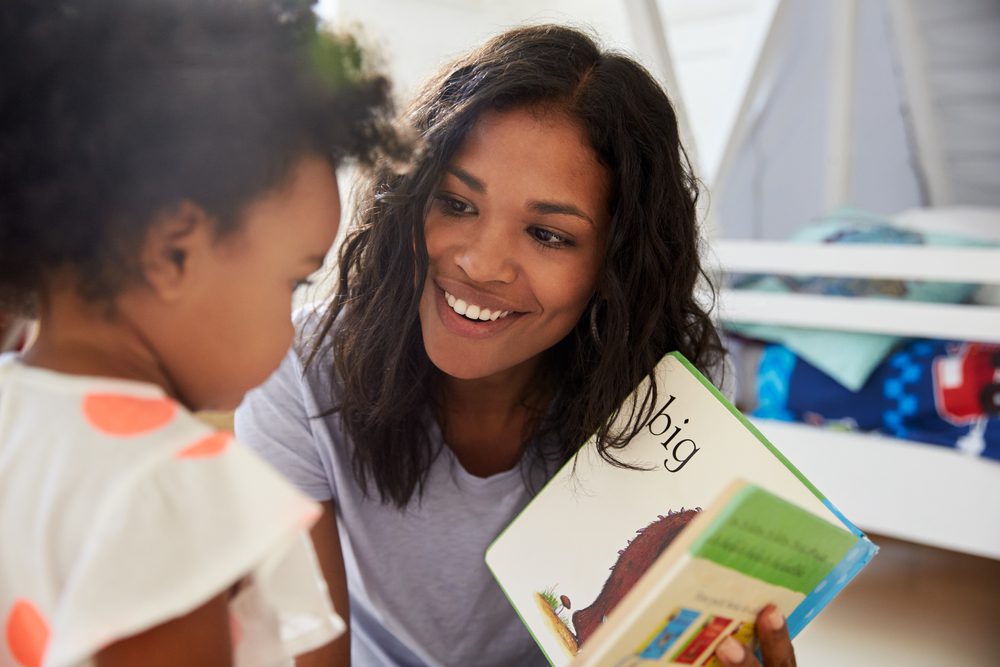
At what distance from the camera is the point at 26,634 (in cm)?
50

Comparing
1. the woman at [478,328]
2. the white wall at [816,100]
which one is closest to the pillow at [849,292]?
the white wall at [816,100]

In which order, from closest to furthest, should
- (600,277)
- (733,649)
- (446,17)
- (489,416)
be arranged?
Result: (733,649), (600,277), (489,416), (446,17)

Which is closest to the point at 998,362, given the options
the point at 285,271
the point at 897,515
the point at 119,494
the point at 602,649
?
the point at 897,515

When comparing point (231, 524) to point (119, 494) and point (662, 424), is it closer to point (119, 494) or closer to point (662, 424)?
point (119, 494)

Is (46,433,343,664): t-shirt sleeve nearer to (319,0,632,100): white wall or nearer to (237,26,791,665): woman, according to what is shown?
(237,26,791,665): woman

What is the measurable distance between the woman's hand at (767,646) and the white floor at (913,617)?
0.82m

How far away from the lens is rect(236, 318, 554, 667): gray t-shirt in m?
0.96

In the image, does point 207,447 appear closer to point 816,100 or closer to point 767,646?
point 767,646

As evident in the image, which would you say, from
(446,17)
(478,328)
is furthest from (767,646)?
(446,17)

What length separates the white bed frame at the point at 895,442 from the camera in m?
1.60

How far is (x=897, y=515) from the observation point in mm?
1667

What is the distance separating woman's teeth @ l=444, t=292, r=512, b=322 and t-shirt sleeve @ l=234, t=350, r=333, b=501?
0.20m

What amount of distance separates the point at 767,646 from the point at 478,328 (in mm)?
399

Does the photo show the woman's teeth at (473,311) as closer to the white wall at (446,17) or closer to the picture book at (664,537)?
the picture book at (664,537)
